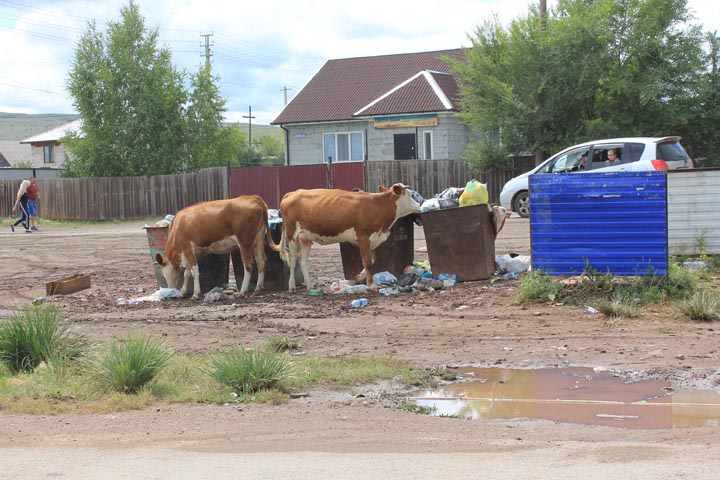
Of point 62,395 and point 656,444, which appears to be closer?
point 656,444

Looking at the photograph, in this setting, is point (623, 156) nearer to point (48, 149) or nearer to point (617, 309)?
point (617, 309)

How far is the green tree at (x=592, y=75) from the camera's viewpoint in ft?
97.1

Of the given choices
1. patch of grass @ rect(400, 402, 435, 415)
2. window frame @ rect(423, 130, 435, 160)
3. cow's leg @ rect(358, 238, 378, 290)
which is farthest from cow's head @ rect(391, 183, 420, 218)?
window frame @ rect(423, 130, 435, 160)

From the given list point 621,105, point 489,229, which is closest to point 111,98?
point 621,105

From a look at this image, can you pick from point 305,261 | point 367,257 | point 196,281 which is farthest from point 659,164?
point 196,281

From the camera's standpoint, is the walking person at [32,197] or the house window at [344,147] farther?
the house window at [344,147]

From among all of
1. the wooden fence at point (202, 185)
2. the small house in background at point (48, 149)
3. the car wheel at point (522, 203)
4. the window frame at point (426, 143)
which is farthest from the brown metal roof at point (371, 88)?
the small house in background at point (48, 149)

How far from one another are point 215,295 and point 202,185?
2462 centimetres

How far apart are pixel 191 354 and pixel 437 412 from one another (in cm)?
354

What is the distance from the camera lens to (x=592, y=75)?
30.1 metres

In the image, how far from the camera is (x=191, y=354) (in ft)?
32.8

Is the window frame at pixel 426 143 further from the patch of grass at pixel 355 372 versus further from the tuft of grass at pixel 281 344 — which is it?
the patch of grass at pixel 355 372

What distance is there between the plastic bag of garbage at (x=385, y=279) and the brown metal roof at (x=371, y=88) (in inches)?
979

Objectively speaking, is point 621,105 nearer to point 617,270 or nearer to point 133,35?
point 617,270
